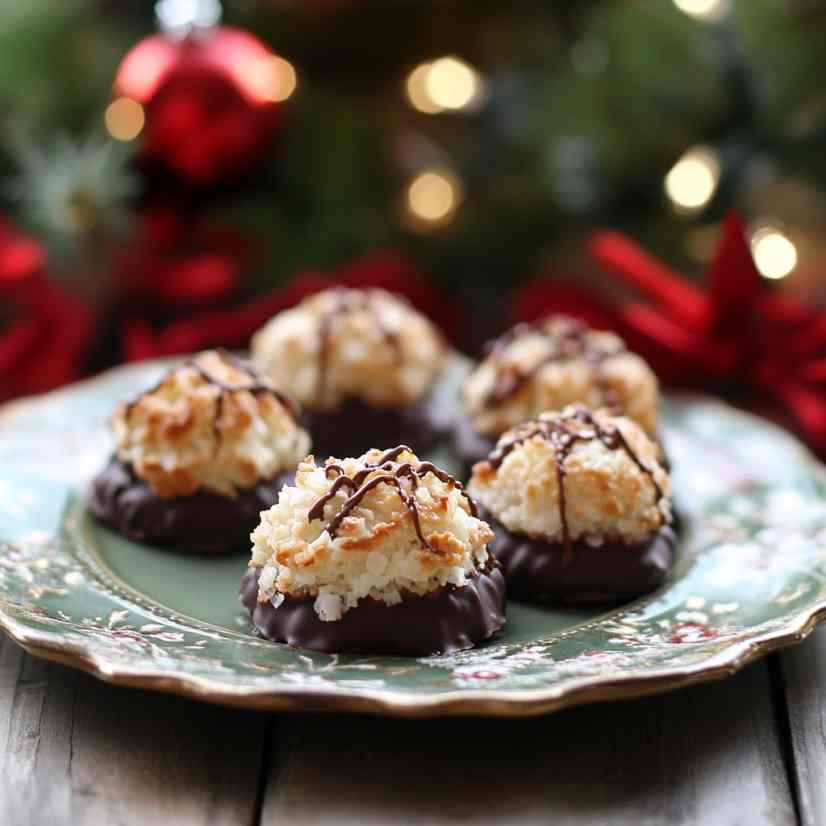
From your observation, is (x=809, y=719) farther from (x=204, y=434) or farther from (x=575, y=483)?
(x=204, y=434)

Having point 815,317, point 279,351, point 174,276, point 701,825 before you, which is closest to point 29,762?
point 701,825

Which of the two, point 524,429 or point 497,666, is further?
point 524,429

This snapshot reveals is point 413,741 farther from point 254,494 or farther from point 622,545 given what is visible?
point 254,494

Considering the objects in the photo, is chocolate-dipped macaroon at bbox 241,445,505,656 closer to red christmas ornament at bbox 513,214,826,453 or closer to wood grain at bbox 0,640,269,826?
wood grain at bbox 0,640,269,826

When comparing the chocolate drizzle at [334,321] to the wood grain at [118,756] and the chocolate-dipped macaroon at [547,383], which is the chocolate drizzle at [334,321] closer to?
the chocolate-dipped macaroon at [547,383]

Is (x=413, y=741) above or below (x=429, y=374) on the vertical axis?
below

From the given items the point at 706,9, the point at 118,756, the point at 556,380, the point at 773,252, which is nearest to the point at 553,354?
the point at 556,380

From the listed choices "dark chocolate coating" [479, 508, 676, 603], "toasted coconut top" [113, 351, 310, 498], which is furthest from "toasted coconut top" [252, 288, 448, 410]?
"dark chocolate coating" [479, 508, 676, 603]
